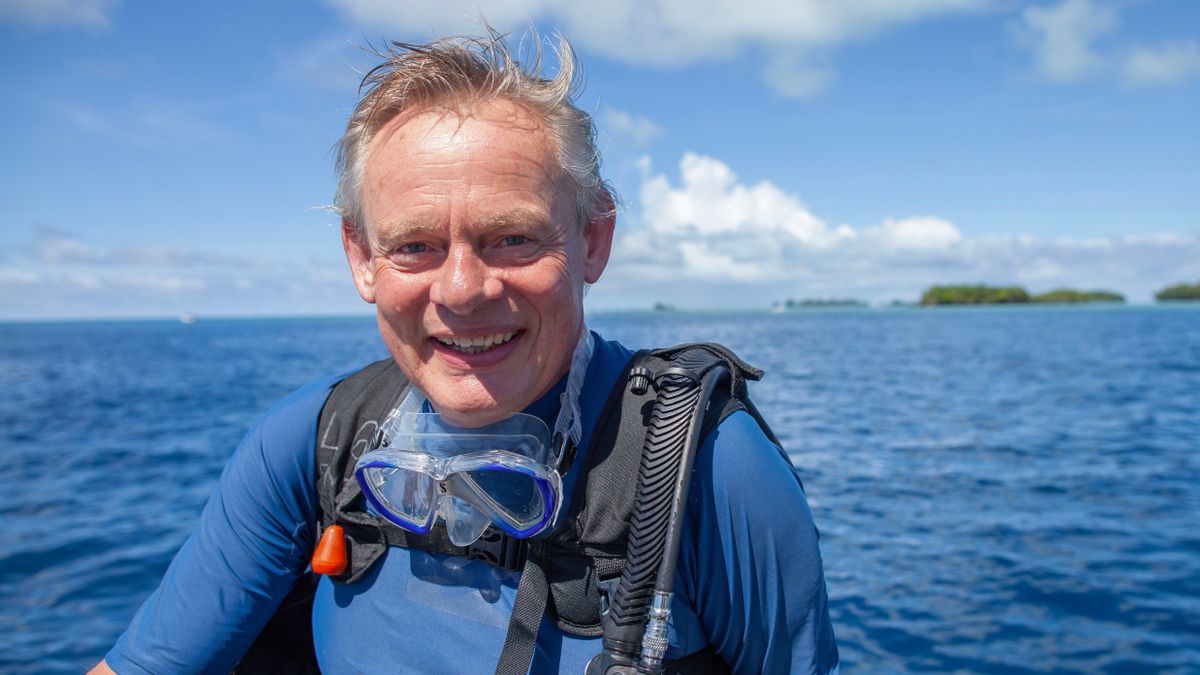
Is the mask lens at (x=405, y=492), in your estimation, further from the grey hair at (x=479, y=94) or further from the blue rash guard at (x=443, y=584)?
the grey hair at (x=479, y=94)

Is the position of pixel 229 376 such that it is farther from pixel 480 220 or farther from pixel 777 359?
pixel 480 220

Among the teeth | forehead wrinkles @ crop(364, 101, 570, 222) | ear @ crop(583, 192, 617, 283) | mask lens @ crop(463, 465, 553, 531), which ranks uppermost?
forehead wrinkles @ crop(364, 101, 570, 222)

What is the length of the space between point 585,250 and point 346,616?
1.15m

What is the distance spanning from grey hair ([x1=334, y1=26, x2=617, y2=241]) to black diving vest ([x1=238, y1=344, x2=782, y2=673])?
0.47m

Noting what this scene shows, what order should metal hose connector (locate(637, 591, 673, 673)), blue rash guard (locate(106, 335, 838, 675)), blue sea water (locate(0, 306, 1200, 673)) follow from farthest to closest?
blue sea water (locate(0, 306, 1200, 673)) < blue rash guard (locate(106, 335, 838, 675)) < metal hose connector (locate(637, 591, 673, 673))

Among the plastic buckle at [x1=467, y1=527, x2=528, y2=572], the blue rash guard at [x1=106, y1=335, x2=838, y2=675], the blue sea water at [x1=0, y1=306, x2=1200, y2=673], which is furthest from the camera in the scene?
the blue sea water at [x1=0, y1=306, x2=1200, y2=673]

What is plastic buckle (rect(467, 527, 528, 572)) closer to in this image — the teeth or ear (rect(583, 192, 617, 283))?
the teeth

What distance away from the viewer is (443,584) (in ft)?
6.31

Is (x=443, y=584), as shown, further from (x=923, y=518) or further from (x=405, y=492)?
(x=923, y=518)

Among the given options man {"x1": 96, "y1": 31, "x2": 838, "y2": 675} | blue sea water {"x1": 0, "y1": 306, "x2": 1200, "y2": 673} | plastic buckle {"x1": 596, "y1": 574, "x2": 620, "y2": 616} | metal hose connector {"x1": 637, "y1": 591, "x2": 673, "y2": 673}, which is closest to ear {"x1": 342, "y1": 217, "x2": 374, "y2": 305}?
man {"x1": 96, "y1": 31, "x2": 838, "y2": 675}

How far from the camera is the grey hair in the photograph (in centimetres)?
179

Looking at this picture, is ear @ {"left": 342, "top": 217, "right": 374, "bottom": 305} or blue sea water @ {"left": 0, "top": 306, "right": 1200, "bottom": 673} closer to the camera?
ear @ {"left": 342, "top": 217, "right": 374, "bottom": 305}

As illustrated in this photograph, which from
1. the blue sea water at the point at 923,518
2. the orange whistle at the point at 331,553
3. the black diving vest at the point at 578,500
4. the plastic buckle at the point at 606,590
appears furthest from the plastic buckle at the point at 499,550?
the blue sea water at the point at 923,518

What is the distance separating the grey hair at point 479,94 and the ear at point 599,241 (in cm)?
2
